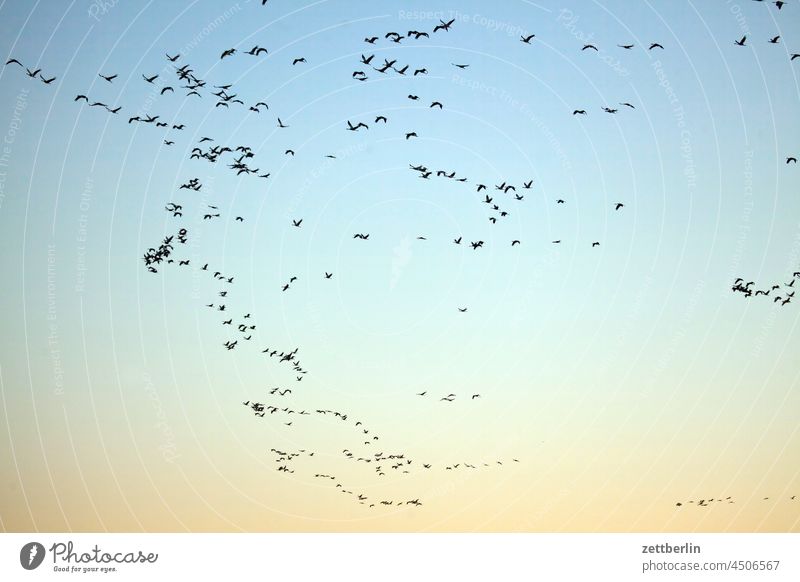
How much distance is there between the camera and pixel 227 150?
49688 mm

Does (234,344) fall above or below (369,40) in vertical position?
below

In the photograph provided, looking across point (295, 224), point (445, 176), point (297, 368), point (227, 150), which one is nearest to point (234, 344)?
point (297, 368)

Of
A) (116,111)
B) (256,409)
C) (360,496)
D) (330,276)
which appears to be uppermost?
(116,111)

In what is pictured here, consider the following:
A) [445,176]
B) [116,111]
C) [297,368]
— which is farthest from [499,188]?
[116,111]

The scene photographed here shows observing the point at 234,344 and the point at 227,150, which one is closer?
the point at 227,150

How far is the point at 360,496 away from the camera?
51.8 metres

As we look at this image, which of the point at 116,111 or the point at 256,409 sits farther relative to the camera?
the point at 256,409

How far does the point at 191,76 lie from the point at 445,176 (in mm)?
13941

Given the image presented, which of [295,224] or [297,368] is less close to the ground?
[295,224]
